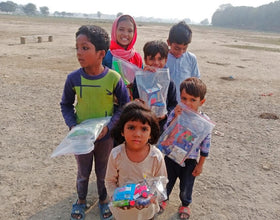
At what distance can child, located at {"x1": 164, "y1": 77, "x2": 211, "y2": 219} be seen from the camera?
89.2 inches

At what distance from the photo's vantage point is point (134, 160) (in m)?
1.99

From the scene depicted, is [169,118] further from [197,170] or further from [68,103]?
[68,103]

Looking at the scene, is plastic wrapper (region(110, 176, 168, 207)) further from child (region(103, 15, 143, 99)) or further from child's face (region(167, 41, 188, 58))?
child's face (region(167, 41, 188, 58))

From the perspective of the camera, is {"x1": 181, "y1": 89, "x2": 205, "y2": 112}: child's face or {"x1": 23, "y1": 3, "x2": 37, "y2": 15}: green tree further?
{"x1": 23, "y1": 3, "x2": 37, "y2": 15}: green tree

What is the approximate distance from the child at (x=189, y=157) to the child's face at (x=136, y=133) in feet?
1.65

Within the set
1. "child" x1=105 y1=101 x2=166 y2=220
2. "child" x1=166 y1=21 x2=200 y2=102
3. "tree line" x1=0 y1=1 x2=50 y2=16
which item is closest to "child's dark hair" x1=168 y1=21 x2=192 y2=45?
"child" x1=166 y1=21 x2=200 y2=102

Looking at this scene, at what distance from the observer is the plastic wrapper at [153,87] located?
2369mm

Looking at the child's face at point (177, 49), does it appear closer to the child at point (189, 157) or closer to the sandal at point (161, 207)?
the child at point (189, 157)

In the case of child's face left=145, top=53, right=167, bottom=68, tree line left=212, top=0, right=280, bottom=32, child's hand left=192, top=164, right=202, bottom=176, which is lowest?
child's hand left=192, top=164, right=202, bottom=176

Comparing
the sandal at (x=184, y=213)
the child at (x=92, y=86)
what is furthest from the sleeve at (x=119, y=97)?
the sandal at (x=184, y=213)

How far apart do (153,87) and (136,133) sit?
0.67 meters

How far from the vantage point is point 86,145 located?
202 cm

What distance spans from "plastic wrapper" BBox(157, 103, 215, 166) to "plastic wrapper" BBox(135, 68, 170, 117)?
20cm

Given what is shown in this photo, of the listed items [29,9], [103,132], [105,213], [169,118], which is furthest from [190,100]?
[29,9]
